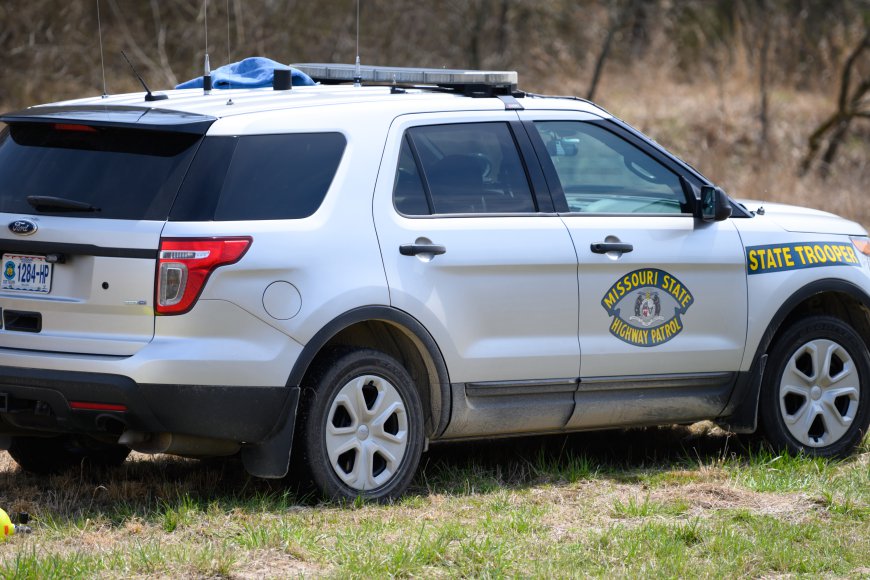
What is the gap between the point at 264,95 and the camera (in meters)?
5.91

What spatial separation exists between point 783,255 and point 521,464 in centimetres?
166

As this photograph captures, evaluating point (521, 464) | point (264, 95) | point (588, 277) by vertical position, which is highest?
point (264, 95)

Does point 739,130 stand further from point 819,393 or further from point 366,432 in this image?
point 366,432

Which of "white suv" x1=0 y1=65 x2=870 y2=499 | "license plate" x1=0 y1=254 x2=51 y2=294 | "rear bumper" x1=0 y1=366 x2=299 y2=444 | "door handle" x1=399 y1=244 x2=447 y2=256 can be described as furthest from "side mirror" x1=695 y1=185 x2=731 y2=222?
"license plate" x1=0 y1=254 x2=51 y2=294

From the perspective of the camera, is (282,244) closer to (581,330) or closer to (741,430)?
(581,330)

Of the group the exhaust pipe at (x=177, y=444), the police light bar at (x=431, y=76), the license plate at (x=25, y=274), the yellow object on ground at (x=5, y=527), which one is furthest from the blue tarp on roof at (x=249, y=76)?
the yellow object on ground at (x=5, y=527)

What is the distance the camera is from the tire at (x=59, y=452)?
20.1ft

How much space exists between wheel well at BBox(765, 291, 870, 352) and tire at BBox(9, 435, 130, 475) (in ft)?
11.5

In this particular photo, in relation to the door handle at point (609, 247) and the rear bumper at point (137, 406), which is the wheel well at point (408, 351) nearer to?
the rear bumper at point (137, 406)

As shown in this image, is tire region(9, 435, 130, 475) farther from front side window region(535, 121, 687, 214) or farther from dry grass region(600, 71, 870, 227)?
dry grass region(600, 71, 870, 227)

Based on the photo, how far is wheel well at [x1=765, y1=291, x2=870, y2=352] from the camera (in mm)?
7027

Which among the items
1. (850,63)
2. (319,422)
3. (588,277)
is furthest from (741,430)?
(850,63)

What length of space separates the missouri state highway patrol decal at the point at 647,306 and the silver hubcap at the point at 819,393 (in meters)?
0.81

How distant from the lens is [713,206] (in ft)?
21.1
